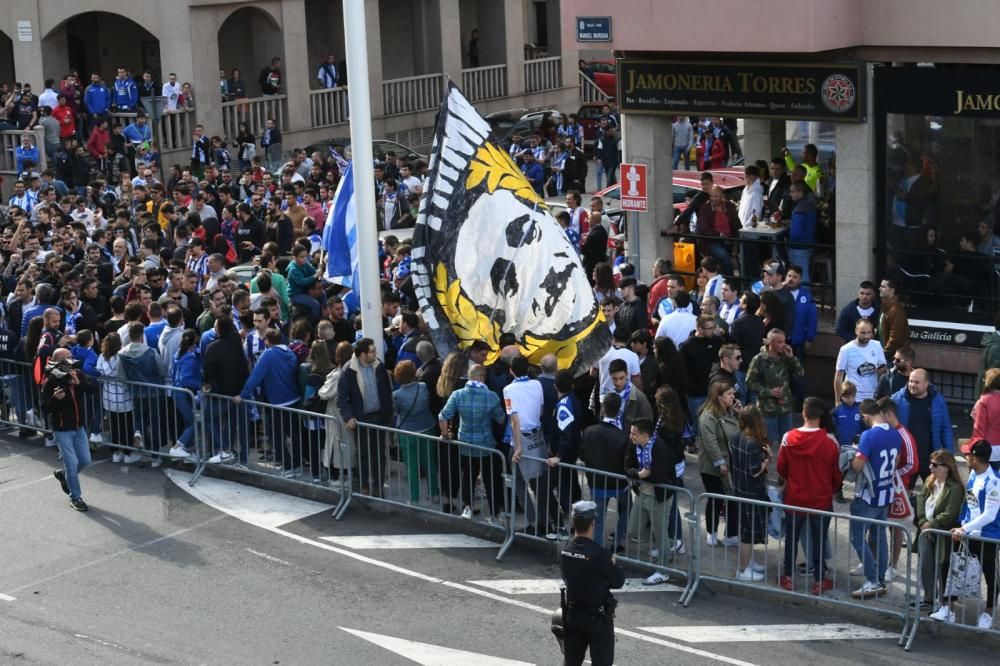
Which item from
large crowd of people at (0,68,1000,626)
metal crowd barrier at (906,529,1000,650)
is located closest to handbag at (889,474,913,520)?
large crowd of people at (0,68,1000,626)

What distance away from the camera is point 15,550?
13984 millimetres

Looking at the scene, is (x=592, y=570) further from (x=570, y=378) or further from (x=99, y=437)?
(x=99, y=437)

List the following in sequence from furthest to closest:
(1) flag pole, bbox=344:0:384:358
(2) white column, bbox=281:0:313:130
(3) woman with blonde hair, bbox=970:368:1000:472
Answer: (2) white column, bbox=281:0:313:130 < (1) flag pole, bbox=344:0:384:358 < (3) woman with blonde hair, bbox=970:368:1000:472

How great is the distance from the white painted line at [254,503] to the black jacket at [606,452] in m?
3.05

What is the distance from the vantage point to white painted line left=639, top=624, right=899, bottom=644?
11680 millimetres

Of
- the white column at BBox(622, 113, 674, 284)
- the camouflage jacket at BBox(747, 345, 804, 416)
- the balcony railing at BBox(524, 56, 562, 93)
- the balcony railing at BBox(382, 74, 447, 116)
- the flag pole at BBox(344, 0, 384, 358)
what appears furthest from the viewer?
the balcony railing at BBox(524, 56, 562, 93)

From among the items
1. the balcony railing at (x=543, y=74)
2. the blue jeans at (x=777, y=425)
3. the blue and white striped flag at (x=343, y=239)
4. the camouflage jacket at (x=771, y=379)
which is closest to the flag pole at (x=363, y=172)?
the blue and white striped flag at (x=343, y=239)

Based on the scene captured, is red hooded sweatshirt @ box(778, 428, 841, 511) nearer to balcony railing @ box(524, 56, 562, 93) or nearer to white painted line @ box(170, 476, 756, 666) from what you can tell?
white painted line @ box(170, 476, 756, 666)

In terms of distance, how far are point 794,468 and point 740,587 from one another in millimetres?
1108

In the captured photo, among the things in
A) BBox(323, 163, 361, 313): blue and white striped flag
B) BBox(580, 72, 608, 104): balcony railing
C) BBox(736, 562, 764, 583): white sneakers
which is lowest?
BBox(736, 562, 764, 583): white sneakers

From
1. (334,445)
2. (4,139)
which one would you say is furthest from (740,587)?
(4,139)

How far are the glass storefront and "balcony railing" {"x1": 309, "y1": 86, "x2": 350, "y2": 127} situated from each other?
75.1 ft

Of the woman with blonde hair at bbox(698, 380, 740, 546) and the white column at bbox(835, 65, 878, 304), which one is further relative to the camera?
the white column at bbox(835, 65, 878, 304)

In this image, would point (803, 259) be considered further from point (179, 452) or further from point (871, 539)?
point (179, 452)
